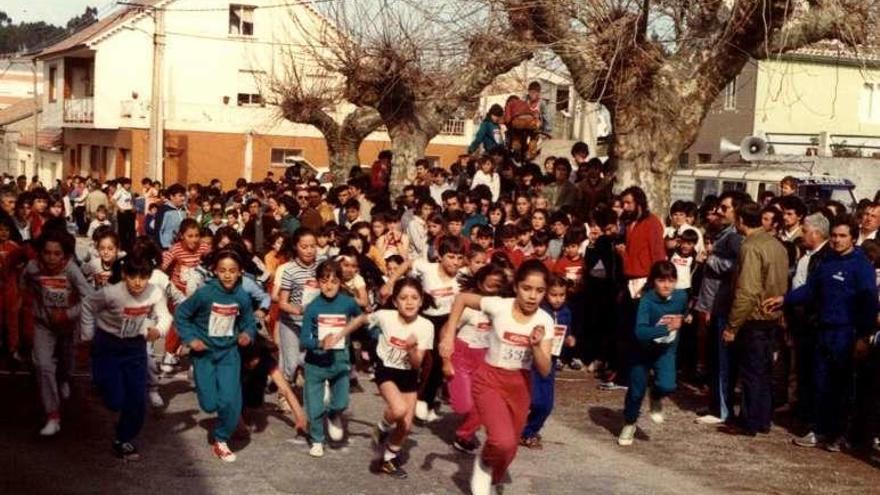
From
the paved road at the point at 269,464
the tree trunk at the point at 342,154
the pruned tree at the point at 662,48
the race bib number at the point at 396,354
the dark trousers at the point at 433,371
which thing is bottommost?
the paved road at the point at 269,464

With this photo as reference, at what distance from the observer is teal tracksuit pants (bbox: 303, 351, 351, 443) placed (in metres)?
8.52

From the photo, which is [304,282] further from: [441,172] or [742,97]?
[742,97]

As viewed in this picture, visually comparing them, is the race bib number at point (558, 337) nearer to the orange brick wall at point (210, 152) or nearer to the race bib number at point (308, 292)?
the race bib number at point (308, 292)

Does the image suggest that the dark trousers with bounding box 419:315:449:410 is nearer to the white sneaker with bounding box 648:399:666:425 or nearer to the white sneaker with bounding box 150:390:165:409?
the white sneaker with bounding box 648:399:666:425

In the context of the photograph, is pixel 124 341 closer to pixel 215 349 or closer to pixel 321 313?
pixel 215 349

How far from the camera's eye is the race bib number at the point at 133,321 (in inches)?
328

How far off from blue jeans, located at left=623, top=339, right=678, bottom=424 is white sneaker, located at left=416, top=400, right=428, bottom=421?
1.67m

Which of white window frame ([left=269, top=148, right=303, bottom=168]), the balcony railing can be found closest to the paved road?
white window frame ([left=269, top=148, right=303, bottom=168])

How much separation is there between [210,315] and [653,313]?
3.49 meters

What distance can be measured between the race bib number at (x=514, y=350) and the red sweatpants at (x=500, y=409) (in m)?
0.05

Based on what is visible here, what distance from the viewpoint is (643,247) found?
37.2 feet

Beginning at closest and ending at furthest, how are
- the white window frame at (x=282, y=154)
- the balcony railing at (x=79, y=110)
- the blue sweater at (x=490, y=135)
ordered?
the blue sweater at (x=490, y=135) → the white window frame at (x=282, y=154) → the balcony railing at (x=79, y=110)

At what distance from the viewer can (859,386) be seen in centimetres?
972

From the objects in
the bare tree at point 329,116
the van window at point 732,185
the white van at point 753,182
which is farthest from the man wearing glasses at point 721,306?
the bare tree at point 329,116
